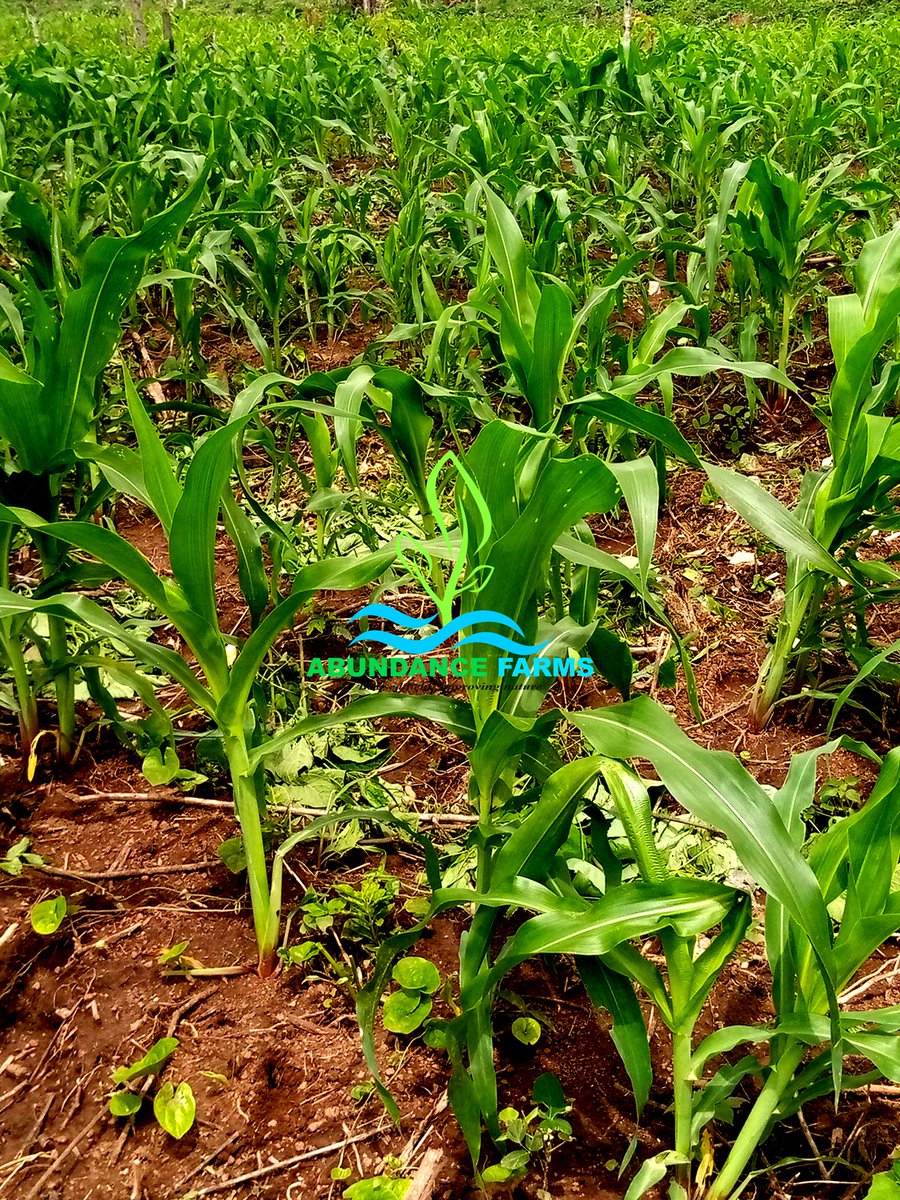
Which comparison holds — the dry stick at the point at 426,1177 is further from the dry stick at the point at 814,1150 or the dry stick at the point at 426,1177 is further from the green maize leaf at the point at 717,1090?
the dry stick at the point at 814,1150

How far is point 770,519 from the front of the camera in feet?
3.72

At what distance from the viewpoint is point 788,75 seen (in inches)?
210

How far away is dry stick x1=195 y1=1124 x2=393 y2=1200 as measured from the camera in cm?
100

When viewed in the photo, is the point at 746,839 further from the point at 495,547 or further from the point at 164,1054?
the point at 164,1054

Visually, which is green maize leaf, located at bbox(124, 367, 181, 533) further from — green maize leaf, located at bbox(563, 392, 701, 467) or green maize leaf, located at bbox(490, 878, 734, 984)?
green maize leaf, located at bbox(490, 878, 734, 984)

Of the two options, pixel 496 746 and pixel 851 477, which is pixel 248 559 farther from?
pixel 851 477

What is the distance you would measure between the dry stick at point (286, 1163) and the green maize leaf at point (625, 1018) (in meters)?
0.32

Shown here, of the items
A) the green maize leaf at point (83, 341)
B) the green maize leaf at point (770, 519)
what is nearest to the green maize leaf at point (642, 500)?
the green maize leaf at point (770, 519)

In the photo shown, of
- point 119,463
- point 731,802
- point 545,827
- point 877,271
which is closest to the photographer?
point 731,802

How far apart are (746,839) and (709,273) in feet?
6.52

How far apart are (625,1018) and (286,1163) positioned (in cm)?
43

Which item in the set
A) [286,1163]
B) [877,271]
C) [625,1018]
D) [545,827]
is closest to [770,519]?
[545,827]

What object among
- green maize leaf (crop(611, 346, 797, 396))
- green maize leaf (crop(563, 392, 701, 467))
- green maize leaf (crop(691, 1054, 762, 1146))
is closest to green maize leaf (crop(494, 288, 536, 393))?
green maize leaf (crop(611, 346, 797, 396))

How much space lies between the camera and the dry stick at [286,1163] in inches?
39.3
